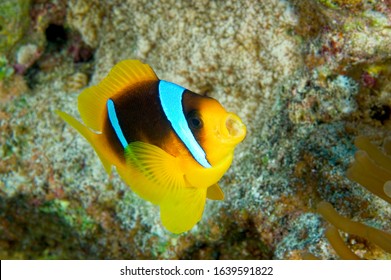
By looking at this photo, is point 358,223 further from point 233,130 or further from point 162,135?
point 162,135

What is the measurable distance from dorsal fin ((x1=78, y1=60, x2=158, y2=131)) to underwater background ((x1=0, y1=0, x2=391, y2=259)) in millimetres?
926

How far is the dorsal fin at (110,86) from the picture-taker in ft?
4.50

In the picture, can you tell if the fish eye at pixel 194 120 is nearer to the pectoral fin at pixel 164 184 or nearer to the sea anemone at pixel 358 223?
the pectoral fin at pixel 164 184

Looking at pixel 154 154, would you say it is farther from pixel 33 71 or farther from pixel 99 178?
pixel 33 71

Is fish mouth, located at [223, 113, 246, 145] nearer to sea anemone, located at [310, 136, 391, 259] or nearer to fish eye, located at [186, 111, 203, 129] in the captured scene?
fish eye, located at [186, 111, 203, 129]

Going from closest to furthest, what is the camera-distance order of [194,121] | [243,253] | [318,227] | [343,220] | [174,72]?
[194,121], [343,220], [318,227], [243,253], [174,72]

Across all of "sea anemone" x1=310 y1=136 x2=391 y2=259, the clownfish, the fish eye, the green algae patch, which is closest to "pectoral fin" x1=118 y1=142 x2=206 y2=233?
the clownfish

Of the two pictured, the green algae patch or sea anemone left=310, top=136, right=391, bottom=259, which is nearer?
sea anemone left=310, top=136, right=391, bottom=259

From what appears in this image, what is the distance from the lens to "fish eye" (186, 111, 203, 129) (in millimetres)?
1208

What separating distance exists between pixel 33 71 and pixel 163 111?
1882 mm

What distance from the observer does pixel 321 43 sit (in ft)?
6.46

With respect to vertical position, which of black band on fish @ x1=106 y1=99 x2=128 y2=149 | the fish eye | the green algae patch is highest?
the fish eye

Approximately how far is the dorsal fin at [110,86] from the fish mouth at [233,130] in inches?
12.8

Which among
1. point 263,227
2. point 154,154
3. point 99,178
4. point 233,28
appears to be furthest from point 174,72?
point 154,154
